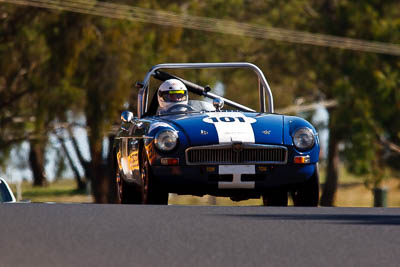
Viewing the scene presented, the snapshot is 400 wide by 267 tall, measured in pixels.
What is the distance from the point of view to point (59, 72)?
35344 millimetres

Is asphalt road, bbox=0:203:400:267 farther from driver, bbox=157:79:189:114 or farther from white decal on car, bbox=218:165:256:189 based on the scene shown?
driver, bbox=157:79:189:114

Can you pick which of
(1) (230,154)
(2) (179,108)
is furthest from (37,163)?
(1) (230,154)

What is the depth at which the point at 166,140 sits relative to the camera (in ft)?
39.3

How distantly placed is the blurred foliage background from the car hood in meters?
22.6

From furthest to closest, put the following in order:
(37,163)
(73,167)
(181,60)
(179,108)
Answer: (37,163)
(73,167)
(181,60)
(179,108)

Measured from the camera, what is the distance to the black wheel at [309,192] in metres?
12.3

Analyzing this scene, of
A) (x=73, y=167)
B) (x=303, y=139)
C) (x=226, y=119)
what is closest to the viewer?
(x=303, y=139)

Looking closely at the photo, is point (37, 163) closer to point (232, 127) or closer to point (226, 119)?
point (226, 119)

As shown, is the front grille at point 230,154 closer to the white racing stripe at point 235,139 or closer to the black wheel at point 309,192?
the white racing stripe at point 235,139

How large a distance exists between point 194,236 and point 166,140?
4138mm

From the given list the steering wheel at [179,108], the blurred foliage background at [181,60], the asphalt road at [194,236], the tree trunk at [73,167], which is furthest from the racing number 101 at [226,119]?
the tree trunk at [73,167]

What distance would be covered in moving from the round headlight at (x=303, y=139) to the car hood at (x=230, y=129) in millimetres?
162

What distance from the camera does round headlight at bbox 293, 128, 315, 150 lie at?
12.1 m

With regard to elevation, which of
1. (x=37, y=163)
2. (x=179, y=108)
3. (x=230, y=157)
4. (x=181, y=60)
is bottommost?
(x=37, y=163)
